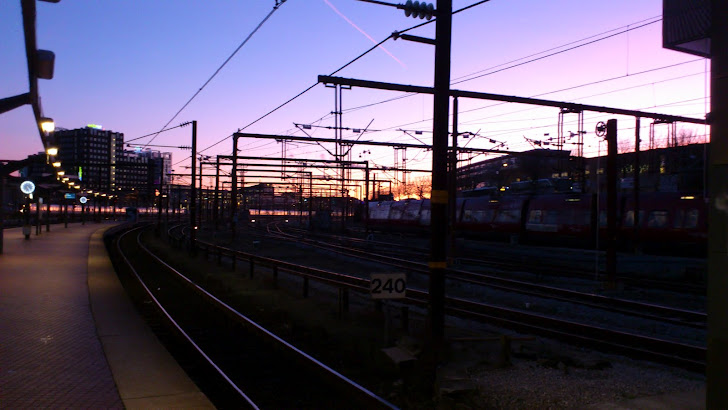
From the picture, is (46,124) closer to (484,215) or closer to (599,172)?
(599,172)

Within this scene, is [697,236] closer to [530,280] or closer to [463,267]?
[530,280]

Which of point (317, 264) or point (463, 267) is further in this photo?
point (317, 264)

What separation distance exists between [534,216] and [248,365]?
79.8 ft

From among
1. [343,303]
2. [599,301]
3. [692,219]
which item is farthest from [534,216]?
[343,303]

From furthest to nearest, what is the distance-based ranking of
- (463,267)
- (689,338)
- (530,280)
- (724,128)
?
(463,267), (530,280), (689,338), (724,128)

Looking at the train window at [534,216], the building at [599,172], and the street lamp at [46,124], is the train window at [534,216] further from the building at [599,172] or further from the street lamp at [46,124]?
the street lamp at [46,124]

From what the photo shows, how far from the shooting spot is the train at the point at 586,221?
22.0 meters

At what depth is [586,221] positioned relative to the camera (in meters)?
26.7

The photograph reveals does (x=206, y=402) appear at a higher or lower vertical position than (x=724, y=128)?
lower

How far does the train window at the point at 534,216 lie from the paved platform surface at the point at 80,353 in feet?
71.7

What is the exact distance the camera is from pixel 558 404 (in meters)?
6.96

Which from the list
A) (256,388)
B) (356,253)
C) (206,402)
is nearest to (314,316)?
(256,388)

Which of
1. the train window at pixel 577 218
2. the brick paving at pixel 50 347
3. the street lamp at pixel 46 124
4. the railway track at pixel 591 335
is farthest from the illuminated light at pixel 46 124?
the train window at pixel 577 218

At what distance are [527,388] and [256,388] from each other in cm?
396
